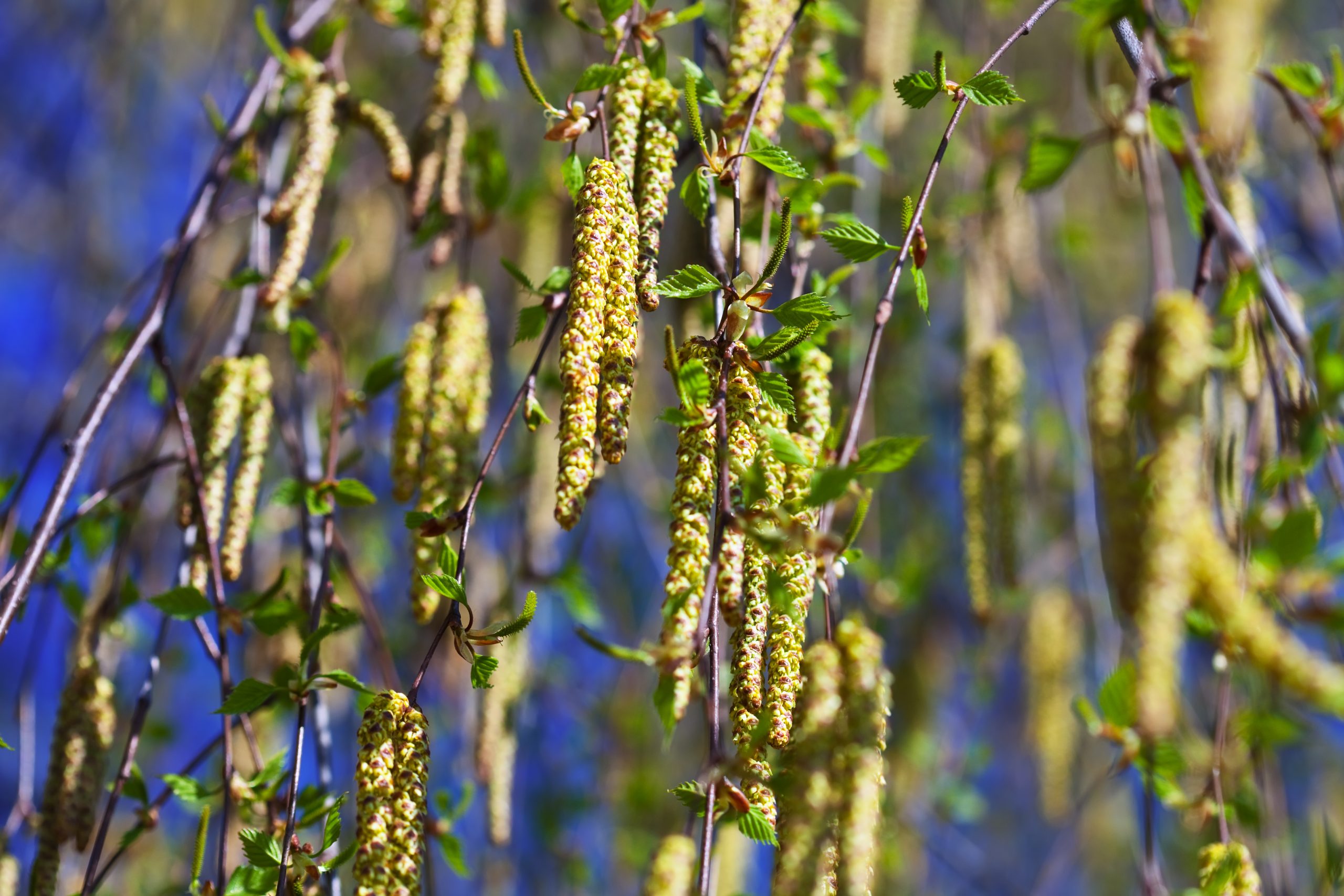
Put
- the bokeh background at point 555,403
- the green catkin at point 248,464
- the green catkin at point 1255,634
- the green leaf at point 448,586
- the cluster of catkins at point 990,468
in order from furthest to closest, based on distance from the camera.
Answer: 1. the bokeh background at point 555,403
2. the cluster of catkins at point 990,468
3. the green catkin at point 248,464
4. the green leaf at point 448,586
5. the green catkin at point 1255,634

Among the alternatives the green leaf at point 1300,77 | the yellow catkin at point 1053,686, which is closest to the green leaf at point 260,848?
the green leaf at point 1300,77

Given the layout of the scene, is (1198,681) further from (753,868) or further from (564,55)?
(564,55)

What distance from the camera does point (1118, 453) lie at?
892mm

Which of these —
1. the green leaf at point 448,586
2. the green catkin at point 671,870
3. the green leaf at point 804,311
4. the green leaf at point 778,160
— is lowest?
the green catkin at point 671,870

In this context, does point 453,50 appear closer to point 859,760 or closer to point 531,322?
point 531,322

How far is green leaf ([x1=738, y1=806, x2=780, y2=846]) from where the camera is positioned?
1.13m

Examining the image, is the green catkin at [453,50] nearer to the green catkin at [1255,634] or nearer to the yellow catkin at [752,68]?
the yellow catkin at [752,68]

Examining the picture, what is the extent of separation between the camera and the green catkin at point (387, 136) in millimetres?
1794

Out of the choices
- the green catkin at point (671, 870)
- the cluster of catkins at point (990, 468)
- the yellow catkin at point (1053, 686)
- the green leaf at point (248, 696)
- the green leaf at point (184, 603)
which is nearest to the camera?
the green catkin at point (671, 870)

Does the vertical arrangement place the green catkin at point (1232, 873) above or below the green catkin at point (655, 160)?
below

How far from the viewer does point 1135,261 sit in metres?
5.37

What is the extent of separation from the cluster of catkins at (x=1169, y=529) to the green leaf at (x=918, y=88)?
0.52 metres

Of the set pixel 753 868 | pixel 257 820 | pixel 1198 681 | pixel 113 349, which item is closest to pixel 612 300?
pixel 257 820

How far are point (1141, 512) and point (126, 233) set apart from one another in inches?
203
